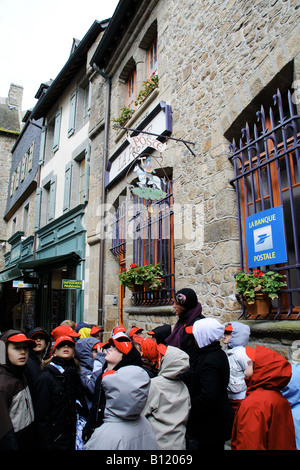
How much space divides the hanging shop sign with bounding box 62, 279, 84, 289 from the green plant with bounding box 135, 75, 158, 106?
4.51 metres

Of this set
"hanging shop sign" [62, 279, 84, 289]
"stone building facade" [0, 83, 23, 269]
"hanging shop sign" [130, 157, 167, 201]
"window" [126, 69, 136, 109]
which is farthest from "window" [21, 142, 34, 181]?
"hanging shop sign" [130, 157, 167, 201]

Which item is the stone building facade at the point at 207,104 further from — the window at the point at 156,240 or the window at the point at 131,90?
the window at the point at 131,90

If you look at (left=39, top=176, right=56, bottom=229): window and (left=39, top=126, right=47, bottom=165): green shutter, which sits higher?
(left=39, top=126, right=47, bottom=165): green shutter

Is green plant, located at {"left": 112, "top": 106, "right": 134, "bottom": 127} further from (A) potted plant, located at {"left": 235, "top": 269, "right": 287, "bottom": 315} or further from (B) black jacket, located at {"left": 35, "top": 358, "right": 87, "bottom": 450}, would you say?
(B) black jacket, located at {"left": 35, "top": 358, "right": 87, "bottom": 450}

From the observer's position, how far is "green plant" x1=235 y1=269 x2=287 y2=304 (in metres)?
3.52

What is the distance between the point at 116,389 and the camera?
6.24ft

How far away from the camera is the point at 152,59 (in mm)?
7664

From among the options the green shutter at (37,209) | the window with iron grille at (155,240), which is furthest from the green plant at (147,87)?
the green shutter at (37,209)

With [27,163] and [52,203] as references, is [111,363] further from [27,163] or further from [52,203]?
[27,163]

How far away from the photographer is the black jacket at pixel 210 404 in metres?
2.41

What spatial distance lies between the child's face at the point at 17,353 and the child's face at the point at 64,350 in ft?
1.44

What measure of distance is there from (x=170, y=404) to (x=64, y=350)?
1.07 m

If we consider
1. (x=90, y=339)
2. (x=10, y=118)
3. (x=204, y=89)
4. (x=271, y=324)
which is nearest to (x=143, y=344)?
(x=90, y=339)

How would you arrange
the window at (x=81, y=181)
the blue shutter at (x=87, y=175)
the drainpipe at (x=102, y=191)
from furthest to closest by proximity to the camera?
the window at (x=81, y=181) → the blue shutter at (x=87, y=175) → the drainpipe at (x=102, y=191)
